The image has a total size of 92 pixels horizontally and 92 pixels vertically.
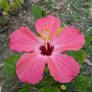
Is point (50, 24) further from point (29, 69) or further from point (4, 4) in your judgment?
point (4, 4)

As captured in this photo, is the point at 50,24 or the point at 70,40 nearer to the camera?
the point at 70,40

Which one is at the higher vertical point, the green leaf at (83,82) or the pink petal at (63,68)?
the pink petal at (63,68)

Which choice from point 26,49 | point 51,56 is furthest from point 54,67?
point 26,49

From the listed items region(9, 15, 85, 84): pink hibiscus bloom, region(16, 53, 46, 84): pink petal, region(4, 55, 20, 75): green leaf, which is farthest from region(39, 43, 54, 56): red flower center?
region(4, 55, 20, 75): green leaf

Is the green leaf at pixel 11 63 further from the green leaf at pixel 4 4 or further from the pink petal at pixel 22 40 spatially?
the green leaf at pixel 4 4

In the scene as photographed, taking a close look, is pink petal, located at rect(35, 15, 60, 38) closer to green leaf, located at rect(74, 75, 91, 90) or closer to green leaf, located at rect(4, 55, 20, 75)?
green leaf, located at rect(4, 55, 20, 75)

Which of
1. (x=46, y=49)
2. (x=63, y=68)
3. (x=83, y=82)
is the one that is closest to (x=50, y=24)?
(x=46, y=49)

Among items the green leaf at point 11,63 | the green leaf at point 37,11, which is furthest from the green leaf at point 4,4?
the green leaf at point 11,63
